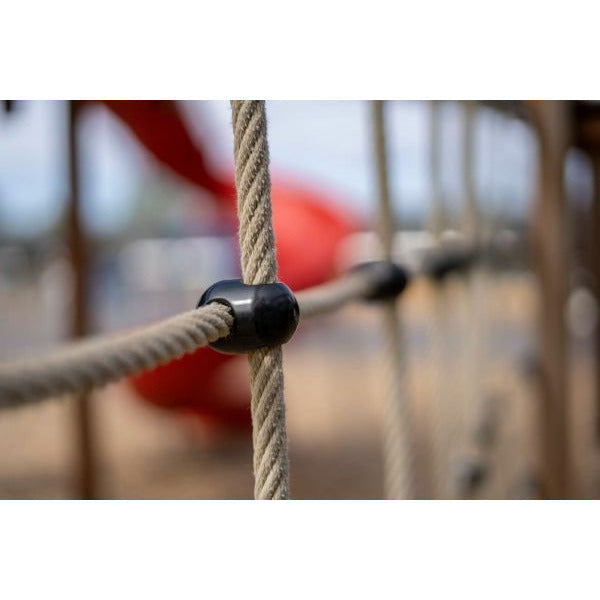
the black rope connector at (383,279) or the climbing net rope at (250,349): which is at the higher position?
the black rope connector at (383,279)

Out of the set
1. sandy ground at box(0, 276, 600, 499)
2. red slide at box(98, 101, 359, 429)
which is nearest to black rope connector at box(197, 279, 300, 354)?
sandy ground at box(0, 276, 600, 499)

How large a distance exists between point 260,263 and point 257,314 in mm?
39

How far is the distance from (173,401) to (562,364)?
4.01 feet

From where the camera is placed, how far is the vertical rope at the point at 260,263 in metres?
0.46

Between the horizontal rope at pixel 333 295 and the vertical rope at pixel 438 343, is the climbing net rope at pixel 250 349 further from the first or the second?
the vertical rope at pixel 438 343

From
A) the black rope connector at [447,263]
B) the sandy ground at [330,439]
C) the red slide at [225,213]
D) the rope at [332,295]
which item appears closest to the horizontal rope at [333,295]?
the rope at [332,295]

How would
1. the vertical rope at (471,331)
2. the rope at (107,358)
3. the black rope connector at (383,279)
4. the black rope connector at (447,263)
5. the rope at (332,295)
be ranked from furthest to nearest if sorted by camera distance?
the vertical rope at (471,331) < the black rope connector at (447,263) < the black rope connector at (383,279) < the rope at (332,295) < the rope at (107,358)

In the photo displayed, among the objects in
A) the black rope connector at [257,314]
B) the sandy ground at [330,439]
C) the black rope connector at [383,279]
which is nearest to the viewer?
the black rope connector at [257,314]

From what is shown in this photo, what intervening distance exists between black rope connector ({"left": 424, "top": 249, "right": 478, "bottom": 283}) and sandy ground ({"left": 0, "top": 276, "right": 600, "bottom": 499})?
91mm

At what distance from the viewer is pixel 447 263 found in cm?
114

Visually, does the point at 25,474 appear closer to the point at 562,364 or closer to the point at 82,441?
the point at 82,441

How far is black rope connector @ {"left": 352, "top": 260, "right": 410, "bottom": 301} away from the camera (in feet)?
2.67

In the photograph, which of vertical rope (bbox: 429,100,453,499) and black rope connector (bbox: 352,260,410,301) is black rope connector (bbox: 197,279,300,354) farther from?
vertical rope (bbox: 429,100,453,499)

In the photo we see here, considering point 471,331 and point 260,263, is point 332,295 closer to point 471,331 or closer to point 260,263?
point 260,263
